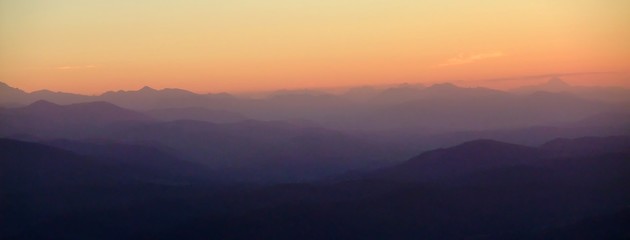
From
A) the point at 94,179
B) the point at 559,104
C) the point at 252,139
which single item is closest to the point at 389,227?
the point at 252,139

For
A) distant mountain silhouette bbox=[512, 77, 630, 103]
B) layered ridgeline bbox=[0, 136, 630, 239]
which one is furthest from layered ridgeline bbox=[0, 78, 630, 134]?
layered ridgeline bbox=[0, 136, 630, 239]

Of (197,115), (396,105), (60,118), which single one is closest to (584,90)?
(396,105)

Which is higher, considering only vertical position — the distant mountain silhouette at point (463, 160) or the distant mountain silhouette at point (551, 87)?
the distant mountain silhouette at point (551, 87)

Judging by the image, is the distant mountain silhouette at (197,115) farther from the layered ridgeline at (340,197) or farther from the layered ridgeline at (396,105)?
the layered ridgeline at (340,197)

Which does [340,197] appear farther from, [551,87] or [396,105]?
[551,87]

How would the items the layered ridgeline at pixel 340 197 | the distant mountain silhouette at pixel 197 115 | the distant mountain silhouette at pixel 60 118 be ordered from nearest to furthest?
1. the layered ridgeline at pixel 340 197
2. the distant mountain silhouette at pixel 60 118
3. the distant mountain silhouette at pixel 197 115

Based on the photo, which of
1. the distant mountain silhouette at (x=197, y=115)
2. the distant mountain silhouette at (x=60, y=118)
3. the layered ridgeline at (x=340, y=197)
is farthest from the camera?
the distant mountain silhouette at (x=197, y=115)

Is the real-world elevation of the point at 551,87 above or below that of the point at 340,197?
above

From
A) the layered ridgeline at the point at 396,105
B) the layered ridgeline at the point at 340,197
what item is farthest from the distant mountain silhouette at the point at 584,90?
the layered ridgeline at the point at 340,197

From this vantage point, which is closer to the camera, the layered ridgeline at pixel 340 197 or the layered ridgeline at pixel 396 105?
the layered ridgeline at pixel 340 197

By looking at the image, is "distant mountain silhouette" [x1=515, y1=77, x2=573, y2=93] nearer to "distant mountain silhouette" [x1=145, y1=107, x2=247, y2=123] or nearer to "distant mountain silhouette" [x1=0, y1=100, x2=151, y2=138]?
"distant mountain silhouette" [x1=145, y1=107, x2=247, y2=123]

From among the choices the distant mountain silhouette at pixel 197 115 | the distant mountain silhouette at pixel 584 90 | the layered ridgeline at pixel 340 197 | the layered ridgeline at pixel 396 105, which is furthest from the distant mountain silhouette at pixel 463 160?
the distant mountain silhouette at pixel 197 115
